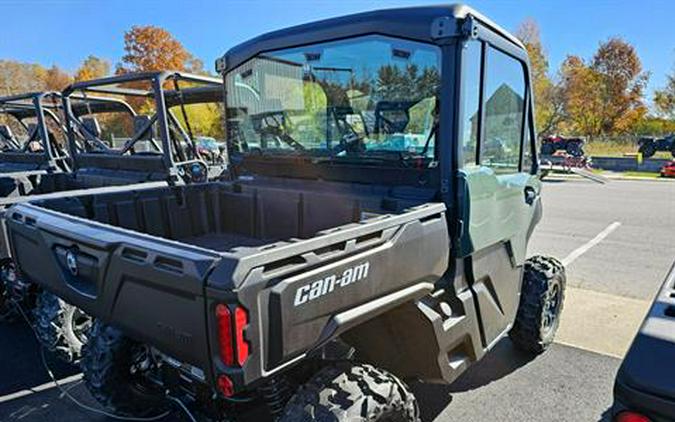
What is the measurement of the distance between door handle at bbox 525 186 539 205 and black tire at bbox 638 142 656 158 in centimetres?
3147

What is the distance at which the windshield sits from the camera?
101 inches

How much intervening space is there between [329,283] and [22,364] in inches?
137

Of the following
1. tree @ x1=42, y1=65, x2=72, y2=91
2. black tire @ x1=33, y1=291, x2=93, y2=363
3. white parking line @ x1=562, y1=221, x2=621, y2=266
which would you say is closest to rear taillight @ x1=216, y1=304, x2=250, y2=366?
black tire @ x1=33, y1=291, x2=93, y2=363

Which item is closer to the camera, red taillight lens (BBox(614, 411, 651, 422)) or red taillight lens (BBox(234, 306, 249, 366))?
red taillight lens (BBox(614, 411, 651, 422))

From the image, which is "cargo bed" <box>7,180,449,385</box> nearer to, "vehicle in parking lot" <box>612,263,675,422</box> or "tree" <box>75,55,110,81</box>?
"vehicle in parking lot" <box>612,263,675,422</box>

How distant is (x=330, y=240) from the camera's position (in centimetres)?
170

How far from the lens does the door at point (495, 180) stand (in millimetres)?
2477

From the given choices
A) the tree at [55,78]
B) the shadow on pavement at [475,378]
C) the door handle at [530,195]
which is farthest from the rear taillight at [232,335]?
the tree at [55,78]

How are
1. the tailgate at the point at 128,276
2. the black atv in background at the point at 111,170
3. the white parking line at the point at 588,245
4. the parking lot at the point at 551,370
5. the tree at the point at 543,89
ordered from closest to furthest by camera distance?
the tailgate at the point at 128,276 → the parking lot at the point at 551,370 → the black atv in background at the point at 111,170 → the white parking line at the point at 588,245 → the tree at the point at 543,89

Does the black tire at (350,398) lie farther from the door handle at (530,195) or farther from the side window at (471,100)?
the door handle at (530,195)

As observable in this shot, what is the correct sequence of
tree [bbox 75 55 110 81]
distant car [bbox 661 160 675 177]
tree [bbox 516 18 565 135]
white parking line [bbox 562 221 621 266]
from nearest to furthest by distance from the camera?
white parking line [bbox 562 221 621 266] → distant car [bbox 661 160 675 177] → tree [bbox 516 18 565 135] → tree [bbox 75 55 110 81]

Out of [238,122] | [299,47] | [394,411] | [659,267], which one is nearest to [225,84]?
[238,122]

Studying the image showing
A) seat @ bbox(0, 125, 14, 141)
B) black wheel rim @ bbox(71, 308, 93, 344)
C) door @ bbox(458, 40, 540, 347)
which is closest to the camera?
door @ bbox(458, 40, 540, 347)

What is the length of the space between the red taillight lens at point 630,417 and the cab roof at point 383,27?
1.80 meters
